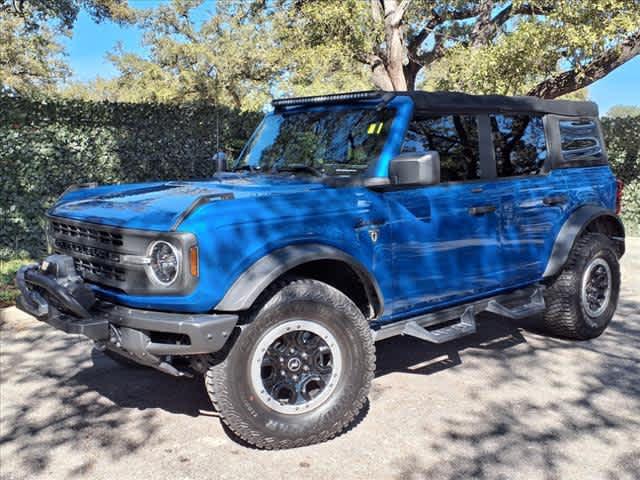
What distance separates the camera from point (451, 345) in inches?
216

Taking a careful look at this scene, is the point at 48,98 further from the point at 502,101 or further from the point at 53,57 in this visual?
the point at 53,57

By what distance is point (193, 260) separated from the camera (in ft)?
10.4

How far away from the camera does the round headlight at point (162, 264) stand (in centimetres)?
325

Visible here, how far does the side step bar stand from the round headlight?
141cm

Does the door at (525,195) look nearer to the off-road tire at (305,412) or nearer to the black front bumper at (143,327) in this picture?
the off-road tire at (305,412)

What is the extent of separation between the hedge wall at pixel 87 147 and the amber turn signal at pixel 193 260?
657 centimetres

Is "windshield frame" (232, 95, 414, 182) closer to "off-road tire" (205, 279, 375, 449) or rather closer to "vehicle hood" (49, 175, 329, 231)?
"vehicle hood" (49, 175, 329, 231)

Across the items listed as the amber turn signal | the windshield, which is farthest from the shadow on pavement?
the windshield

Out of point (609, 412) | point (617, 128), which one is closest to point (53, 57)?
point (617, 128)

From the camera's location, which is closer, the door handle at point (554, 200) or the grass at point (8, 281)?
the door handle at point (554, 200)

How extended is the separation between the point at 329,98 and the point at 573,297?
2.70 metres

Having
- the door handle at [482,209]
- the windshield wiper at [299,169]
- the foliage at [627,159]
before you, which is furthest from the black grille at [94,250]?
the foliage at [627,159]

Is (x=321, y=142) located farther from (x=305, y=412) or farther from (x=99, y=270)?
(x=305, y=412)

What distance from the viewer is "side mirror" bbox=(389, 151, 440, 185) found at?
3.74 metres
